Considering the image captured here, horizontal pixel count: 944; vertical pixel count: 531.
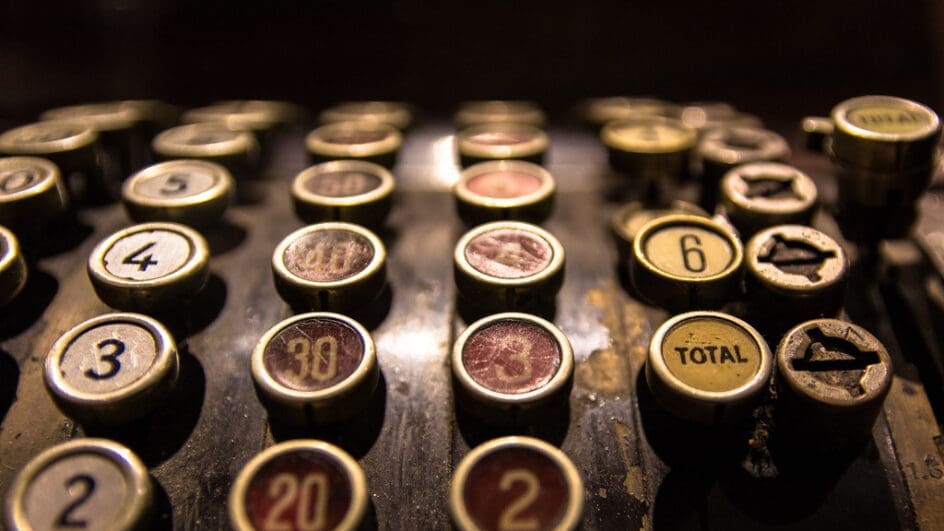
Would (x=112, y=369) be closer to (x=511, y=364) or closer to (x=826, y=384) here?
(x=511, y=364)

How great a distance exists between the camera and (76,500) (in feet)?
3.54

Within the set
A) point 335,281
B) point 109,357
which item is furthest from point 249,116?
point 109,357

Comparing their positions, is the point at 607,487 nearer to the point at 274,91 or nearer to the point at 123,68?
the point at 274,91

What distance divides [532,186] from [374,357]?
2.42 feet

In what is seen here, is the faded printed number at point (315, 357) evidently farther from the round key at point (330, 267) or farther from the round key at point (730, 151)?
the round key at point (730, 151)

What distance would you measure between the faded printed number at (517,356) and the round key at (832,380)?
0.43m

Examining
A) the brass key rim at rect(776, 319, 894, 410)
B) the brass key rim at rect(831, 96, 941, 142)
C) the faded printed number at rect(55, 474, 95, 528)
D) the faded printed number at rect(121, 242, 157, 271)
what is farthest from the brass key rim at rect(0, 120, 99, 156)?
the brass key rim at rect(831, 96, 941, 142)

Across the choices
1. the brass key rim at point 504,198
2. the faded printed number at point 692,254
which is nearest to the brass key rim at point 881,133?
the faded printed number at point 692,254

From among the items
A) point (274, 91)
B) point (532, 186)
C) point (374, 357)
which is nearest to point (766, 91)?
point (532, 186)

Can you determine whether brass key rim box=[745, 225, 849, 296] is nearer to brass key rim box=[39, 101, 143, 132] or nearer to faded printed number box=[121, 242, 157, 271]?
faded printed number box=[121, 242, 157, 271]

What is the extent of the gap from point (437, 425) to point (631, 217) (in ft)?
2.75

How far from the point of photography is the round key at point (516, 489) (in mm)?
1046

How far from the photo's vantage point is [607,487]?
1275 mm

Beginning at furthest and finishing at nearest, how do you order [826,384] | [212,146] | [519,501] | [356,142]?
[356,142] → [212,146] → [826,384] → [519,501]
